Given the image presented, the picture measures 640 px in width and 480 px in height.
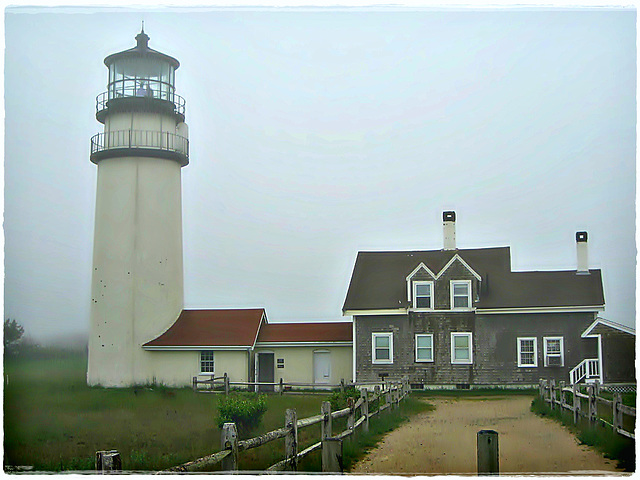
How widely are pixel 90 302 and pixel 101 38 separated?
22.2ft

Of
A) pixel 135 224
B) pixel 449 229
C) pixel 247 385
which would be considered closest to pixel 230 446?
pixel 449 229

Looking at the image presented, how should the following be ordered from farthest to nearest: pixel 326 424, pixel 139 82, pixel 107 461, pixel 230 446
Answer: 1. pixel 139 82
2. pixel 326 424
3. pixel 230 446
4. pixel 107 461

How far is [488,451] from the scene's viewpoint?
31.3ft

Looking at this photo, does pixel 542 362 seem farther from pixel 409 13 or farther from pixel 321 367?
pixel 409 13

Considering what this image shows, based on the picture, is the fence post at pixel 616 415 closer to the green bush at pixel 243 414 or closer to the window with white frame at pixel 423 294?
the green bush at pixel 243 414

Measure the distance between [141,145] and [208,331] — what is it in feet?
16.2

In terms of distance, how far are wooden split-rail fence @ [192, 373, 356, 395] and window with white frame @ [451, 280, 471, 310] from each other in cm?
334

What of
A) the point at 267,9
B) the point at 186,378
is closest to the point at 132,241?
the point at 186,378

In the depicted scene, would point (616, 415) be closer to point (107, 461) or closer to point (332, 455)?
point (332, 455)

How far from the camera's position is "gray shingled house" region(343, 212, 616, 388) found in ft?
55.2

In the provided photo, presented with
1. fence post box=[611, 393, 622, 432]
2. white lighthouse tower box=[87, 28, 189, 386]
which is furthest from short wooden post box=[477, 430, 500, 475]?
white lighthouse tower box=[87, 28, 189, 386]

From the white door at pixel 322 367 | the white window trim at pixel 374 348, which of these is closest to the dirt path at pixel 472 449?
the white window trim at pixel 374 348

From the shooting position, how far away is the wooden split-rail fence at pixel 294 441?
9.23 metres

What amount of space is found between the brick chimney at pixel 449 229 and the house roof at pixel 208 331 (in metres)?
4.83
